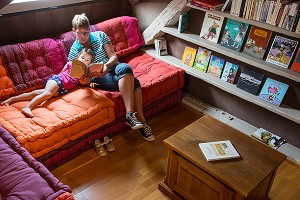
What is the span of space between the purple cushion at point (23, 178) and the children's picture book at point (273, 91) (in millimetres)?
1815

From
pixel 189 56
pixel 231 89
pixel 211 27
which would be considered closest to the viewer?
pixel 231 89

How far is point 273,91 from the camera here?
285 centimetres

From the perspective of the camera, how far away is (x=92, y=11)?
3.48 metres

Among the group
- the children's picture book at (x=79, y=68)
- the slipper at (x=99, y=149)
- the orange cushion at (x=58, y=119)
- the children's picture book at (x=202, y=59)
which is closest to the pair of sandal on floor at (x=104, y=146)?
the slipper at (x=99, y=149)

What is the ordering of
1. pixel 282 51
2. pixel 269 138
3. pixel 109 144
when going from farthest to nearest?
1. pixel 269 138
2. pixel 109 144
3. pixel 282 51

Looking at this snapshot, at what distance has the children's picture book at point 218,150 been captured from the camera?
83.9 inches

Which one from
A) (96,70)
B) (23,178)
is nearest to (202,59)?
(96,70)

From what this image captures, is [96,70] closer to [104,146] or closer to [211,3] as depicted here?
[104,146]

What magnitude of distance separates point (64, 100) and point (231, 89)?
57.7 inches

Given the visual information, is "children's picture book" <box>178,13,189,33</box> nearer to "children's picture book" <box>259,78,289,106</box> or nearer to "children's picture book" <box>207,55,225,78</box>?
"children's picture book" <box>207,55,225,78</box>

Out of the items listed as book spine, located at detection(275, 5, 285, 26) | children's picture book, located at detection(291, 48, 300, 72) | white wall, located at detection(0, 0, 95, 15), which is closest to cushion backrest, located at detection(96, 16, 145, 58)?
white wall, located at detection(0, 0, 95, 15)

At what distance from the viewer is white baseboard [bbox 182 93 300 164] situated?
283 cm

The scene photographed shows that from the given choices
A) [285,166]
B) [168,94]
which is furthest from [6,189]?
[285,166]

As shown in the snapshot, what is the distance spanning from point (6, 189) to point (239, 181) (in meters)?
1.35
